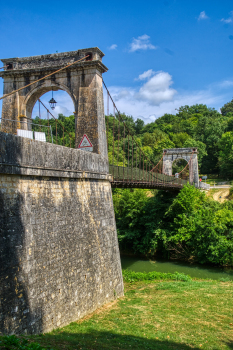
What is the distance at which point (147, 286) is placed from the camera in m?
9.91

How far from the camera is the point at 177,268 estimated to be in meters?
13.8

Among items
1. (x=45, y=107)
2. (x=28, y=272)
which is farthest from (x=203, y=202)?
(x=28, y=272)

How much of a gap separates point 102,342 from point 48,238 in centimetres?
192

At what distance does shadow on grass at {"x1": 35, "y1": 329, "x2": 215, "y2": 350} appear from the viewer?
Result: 4.20m

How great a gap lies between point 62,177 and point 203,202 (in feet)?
43.3

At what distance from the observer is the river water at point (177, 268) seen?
1248cm

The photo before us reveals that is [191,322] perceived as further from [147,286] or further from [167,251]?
[167,251]

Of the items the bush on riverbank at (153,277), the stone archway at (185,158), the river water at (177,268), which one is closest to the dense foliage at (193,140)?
the stone archway at (185,158)

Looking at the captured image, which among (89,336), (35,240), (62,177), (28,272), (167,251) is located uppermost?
(62,177)

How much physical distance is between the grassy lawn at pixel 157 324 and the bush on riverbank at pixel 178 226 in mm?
4582

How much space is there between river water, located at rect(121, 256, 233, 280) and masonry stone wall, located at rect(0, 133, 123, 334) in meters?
6.19

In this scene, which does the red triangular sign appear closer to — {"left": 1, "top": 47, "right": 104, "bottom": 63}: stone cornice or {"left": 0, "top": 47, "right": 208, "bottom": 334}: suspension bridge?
{"left": 0, "top": 47, "right": 208, "bottom": 334}: suspension bridge

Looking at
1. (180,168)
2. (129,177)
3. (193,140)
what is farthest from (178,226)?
(193,140)

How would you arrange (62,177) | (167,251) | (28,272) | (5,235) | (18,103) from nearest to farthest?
(5,235) < (28,272) < (62,177) < (18,103) < (167,251)
